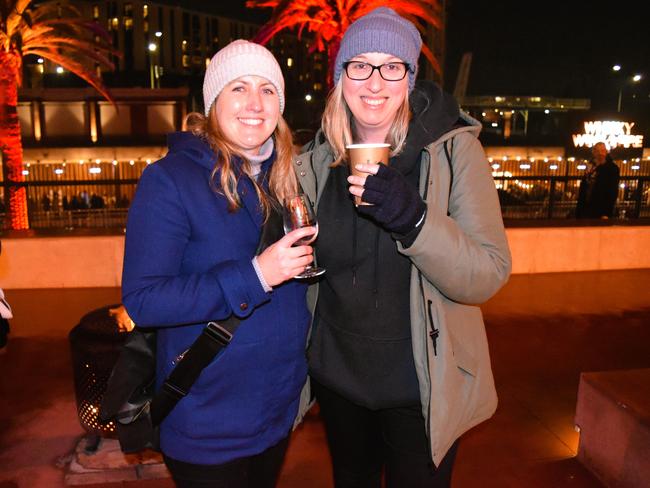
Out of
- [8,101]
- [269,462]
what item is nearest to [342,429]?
[269,462]

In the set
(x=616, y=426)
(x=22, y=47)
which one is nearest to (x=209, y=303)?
(x=616, y=426)

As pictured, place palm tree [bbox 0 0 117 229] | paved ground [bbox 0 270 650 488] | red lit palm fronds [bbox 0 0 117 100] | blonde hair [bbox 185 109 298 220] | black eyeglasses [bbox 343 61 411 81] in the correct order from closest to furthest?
blonde hair [bbox 185 109 298 220] < black eyeglasses [bbox 343 61 411 81] < paved ground [bbox 0 270 650 488] < palm tree [bbox 0 0 117 229] < red lit palm fronds [bbox 0 0 117 100]

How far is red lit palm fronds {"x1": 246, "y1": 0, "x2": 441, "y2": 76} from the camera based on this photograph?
31.1 feet

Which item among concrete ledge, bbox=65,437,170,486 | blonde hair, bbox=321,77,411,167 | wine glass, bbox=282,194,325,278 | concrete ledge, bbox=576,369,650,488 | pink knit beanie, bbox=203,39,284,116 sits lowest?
concrete ledge, bbox=65,437,170,486

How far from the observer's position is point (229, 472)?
6.59 feet

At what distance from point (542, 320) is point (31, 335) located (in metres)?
5.20

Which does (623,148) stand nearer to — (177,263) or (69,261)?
(69,261)

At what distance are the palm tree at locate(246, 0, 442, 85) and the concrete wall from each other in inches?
136

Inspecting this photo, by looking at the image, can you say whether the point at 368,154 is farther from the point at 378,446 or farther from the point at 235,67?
the point at 378,446

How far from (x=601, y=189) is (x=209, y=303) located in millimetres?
8829

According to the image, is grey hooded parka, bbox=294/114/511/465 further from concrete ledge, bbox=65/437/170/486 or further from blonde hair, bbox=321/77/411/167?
concrete ledge, bbox=65/437/170/486

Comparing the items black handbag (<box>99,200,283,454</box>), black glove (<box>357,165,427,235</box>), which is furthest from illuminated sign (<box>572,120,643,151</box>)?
black handbag (<box>99,200,283,454</box>)

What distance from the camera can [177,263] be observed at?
1862mm

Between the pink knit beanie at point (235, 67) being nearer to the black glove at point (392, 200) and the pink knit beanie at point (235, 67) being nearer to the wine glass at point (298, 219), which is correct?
the wine glass at point (298, 219)
